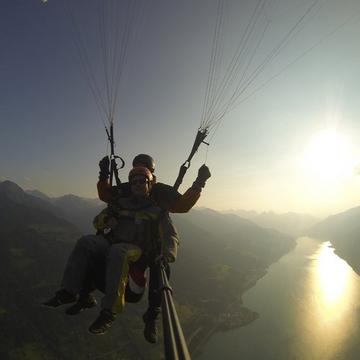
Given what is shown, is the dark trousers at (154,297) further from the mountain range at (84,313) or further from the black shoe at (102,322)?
the mountain range at (84,313)

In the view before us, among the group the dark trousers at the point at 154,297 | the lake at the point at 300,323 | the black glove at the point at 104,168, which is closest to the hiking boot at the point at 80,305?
the dark trousers at the point at 154,297

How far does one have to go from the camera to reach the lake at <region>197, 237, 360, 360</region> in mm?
66938

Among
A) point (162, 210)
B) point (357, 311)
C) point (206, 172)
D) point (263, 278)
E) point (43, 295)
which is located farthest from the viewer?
point (263, 278)

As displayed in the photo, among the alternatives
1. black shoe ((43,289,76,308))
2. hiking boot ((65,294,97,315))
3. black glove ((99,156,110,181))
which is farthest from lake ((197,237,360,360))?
black shoe ((43,289,76,308))

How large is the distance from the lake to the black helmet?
72.6 m

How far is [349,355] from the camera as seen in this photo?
6319 cm

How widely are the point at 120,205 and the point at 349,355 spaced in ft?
250

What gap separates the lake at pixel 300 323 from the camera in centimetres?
6694

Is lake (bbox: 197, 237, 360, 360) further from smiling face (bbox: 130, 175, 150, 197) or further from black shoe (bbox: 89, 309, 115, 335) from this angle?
black shoe (bbox: 89, 309, 115, 335)

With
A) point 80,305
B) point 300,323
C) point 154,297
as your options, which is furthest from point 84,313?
point 154,297

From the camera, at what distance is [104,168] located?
6.76m

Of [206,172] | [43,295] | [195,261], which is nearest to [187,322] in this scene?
[43,295]

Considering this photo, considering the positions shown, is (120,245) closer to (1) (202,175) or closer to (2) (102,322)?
(2) (102,322)

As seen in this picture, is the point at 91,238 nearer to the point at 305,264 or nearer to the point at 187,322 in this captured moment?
the point at 187,322
